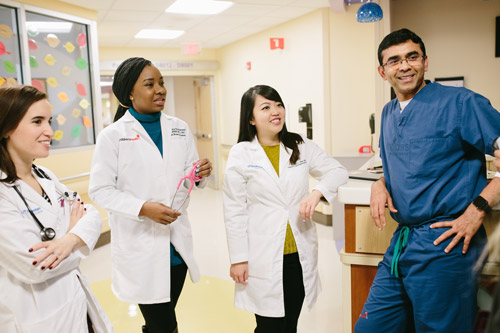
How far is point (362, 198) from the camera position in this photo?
6.56 ft

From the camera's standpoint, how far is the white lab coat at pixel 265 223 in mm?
1889

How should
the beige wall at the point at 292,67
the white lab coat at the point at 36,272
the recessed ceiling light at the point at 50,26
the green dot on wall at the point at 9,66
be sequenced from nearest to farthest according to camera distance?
the white lab coat at the point at 36,272, the green dot on wall at the point at 9,66, the recessed ceiling light at the point at 50,26, the beige wall at the point at 292,67

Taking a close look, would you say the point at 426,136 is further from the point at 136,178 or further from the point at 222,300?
the point at 222,300

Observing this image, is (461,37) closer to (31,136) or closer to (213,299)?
(213,299)

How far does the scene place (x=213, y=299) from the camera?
136 inches

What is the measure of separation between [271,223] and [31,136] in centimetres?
100

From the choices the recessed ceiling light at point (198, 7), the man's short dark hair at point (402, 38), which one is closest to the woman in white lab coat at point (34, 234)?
the man's short dark hair at point (402, 38)

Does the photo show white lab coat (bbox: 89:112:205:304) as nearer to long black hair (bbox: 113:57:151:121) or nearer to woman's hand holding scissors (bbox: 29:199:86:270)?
long black hair (bbox: 113:57:151:121)

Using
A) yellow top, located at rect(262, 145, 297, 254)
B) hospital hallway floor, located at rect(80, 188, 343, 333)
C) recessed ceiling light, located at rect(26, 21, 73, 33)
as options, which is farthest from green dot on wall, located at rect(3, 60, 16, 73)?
yellow top, located at rect(262, 145, 297, 254)

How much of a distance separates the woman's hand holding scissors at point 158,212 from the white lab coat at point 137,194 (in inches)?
2.4

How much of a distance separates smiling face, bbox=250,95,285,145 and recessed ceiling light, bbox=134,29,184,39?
5.00 meters

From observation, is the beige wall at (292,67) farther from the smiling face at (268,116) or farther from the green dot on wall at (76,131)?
the smiling face at (268,116)

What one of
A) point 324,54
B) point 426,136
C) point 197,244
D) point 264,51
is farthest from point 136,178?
point 264,51

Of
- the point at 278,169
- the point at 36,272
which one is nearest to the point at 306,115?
the point at 278,169
